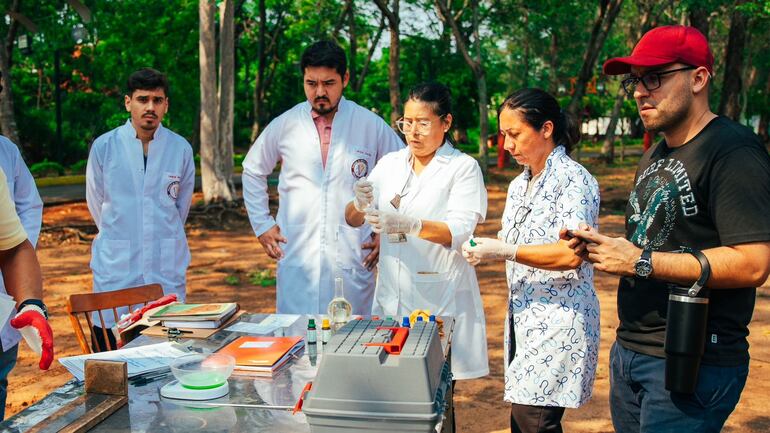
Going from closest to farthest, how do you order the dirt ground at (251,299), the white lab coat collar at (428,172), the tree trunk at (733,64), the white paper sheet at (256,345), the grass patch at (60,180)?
the white paper sheet at (256,345), the white lab coat collar at (428,172), the dirt ground at (251,299), the tree trunk at (733,64), the grass patch at (60,180)

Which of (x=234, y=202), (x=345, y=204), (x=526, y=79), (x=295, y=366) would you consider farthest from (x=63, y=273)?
(x=526, y=79)

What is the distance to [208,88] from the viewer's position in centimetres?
1141

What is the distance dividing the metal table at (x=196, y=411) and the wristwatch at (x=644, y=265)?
76 centimetres

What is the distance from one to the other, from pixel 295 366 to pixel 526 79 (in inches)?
1197

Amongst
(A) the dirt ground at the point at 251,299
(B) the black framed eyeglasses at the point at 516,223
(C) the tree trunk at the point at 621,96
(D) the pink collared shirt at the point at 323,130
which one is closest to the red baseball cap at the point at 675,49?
(B) the black framed eyeglasses at the point at 516,223

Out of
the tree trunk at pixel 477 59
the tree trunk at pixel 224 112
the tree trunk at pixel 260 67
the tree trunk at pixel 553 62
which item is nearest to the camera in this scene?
the tree trunk at pixel 224 112

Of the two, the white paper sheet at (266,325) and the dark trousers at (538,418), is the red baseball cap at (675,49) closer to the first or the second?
the dark trousers at (538,418)

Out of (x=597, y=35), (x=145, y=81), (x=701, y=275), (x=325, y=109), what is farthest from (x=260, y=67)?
(x=701, y=275)

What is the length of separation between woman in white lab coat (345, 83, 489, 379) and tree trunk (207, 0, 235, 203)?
862cm

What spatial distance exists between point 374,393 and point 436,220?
5.54ft

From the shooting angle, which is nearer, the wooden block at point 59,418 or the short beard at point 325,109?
the wooden block at point 59,418

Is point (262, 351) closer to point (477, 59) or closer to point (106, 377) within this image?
point (106, 377)

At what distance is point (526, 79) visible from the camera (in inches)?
1249

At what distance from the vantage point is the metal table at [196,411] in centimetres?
213
